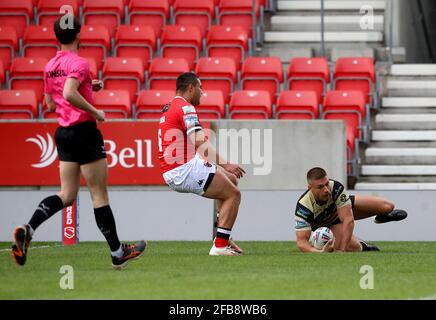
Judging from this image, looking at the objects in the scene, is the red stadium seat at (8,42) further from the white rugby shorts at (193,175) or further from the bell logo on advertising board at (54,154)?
the white rugby shorts at (193,175)

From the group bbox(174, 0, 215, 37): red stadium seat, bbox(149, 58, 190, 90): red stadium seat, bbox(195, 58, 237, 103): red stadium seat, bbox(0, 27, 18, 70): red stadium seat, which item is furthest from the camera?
bbox(174, 0, 215, 37): red stadium seat

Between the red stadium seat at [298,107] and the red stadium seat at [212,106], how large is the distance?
0.77 m

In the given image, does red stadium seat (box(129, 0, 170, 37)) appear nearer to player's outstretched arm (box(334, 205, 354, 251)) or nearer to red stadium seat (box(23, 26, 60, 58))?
red stadium seat (box(23, 26, 60, 58))

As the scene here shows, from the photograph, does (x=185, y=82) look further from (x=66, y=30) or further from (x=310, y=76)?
(x=310, y=76)

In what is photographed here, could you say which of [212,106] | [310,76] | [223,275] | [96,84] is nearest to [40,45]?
[212,106]

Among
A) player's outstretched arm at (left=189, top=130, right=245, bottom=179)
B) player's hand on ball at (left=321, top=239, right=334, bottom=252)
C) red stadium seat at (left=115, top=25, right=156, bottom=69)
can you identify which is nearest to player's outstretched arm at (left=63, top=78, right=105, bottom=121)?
player's outstretched arm at (left=189, top=130, right=245, bottom=179)

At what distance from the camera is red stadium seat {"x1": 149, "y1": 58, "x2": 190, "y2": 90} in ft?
58.2

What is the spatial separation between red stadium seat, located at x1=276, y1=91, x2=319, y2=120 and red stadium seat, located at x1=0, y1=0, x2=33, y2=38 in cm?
478

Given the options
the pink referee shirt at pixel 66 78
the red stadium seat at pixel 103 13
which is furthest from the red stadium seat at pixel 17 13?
the pink referee shirt at pixel 66 78

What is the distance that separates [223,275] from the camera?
9.05 metres

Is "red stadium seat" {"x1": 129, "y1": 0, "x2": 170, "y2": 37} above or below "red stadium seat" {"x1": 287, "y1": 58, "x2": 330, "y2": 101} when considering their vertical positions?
above

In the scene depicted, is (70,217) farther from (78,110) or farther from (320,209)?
(78,110)
